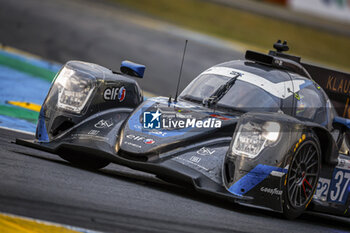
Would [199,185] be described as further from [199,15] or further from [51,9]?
[199,15]

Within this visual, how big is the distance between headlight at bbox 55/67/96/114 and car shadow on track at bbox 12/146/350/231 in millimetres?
612

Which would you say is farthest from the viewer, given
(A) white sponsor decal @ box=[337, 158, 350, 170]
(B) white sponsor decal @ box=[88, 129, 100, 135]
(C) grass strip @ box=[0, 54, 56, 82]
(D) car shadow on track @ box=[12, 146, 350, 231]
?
(C) grass strip @ box=[0, 54, 56, 82]

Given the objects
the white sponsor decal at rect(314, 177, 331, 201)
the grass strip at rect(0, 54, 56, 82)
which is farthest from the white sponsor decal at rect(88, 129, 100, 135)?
the grass strip at rect(0, 54, 56, 82)

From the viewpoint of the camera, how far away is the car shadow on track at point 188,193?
24.7 feet

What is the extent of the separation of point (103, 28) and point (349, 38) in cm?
1315

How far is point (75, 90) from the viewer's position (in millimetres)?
8391

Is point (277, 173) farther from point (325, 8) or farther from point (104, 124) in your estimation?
point (325, 8)

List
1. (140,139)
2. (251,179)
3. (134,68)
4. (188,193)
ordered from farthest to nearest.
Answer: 1. (134,68)
2. (188,193)
3. (140,139)
4. (251,179)

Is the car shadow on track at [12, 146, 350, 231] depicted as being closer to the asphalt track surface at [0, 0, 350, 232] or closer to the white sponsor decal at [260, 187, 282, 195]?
the asphalt track surface at [0, 0, 350, 232]

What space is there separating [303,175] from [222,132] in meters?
0.89

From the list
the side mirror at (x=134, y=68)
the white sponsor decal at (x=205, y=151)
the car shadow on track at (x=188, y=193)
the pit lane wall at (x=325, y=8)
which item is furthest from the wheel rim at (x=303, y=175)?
the pit lane wall at (x=325, y=8)

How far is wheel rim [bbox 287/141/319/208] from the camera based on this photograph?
7398 millimetres

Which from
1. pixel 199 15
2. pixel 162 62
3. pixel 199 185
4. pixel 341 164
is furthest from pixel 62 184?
pixel 199 15

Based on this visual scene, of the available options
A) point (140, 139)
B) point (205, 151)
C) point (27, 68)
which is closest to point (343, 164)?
point (205, 151)
